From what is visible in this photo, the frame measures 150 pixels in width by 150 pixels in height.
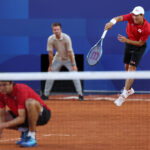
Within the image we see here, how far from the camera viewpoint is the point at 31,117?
5828 millimetres

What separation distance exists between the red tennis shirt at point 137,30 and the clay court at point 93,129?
1358 mm

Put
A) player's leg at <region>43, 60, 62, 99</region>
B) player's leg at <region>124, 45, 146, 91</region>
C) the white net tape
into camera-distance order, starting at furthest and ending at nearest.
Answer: player's leg at <region>43, 60, 62, 99</region>, player's leg at <region>124, 45, 146, 91</region>, the white net tape

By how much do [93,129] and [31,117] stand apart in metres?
1.90

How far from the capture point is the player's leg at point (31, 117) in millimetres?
5777

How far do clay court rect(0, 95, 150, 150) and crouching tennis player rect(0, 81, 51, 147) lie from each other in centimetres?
21

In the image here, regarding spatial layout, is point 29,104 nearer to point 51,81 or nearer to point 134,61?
point 134,61

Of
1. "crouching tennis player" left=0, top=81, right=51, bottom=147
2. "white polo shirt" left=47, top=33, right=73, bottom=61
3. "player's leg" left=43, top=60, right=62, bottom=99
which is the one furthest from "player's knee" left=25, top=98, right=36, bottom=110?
"player's leg" left=43, top=60, right=62, bottom=99

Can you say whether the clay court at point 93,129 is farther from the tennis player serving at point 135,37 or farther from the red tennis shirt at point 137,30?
the red tennis shirt at point 137,30

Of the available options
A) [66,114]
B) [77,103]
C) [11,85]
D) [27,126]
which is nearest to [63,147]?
[27,126]

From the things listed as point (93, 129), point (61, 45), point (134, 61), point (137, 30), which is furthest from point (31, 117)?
point (61, 45)

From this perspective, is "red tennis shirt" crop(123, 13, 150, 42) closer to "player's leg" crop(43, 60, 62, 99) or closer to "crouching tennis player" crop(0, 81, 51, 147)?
"player's leg" crop(43, 60, 62, 99)

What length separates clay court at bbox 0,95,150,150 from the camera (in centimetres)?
620

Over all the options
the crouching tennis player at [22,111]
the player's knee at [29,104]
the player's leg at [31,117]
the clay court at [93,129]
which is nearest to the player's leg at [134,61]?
the clay court at [93,129]

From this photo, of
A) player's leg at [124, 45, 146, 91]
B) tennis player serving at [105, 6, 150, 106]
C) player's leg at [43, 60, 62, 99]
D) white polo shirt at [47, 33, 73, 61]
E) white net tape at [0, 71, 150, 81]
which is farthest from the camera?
player's leg at [43, 60, 62, 99]
